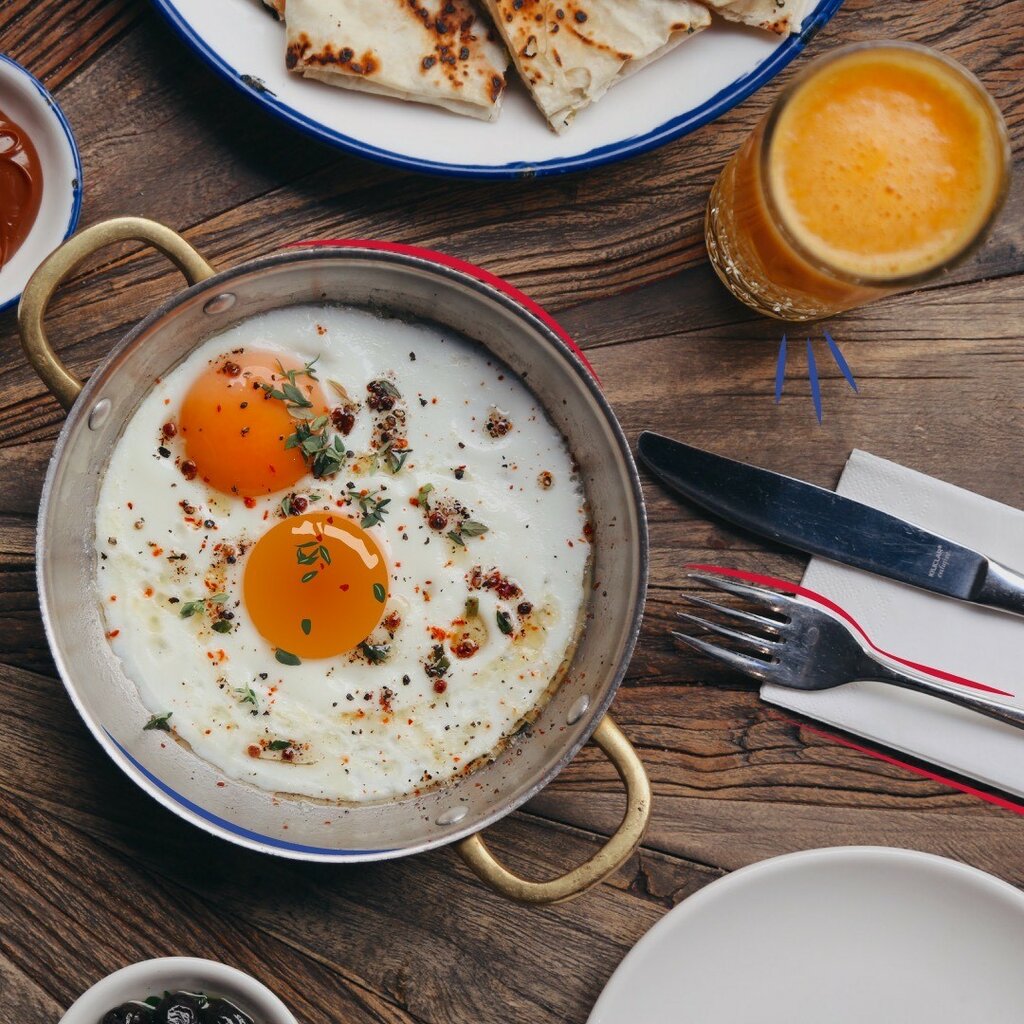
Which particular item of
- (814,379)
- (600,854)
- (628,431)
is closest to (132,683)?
(600,854)

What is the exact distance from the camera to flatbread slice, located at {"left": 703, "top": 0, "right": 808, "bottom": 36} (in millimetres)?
2041

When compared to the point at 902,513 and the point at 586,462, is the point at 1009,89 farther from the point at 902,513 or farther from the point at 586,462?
the point at 586,462

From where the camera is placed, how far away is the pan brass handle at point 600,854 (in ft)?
6.00

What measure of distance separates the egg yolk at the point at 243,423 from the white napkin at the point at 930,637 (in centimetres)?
120

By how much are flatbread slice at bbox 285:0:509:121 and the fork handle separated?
149cm

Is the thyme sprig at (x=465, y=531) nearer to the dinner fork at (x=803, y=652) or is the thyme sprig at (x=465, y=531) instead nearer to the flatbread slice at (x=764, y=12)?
the dinner fork at (x=803, y=652)

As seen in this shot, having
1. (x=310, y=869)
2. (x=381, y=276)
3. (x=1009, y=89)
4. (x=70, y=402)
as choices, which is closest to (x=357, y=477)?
(x=381, y=276)

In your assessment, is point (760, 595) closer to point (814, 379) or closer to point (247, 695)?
point (814, 379)

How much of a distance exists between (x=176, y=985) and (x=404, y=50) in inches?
80.1

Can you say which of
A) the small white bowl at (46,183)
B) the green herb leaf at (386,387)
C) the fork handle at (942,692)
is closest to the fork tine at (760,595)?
the fork handle at (942,692)

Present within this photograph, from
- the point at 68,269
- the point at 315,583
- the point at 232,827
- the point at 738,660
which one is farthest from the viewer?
the point at 738,660

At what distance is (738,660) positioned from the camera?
217 centimetres

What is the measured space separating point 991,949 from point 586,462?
4.68 feet

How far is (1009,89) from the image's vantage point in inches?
88.4
